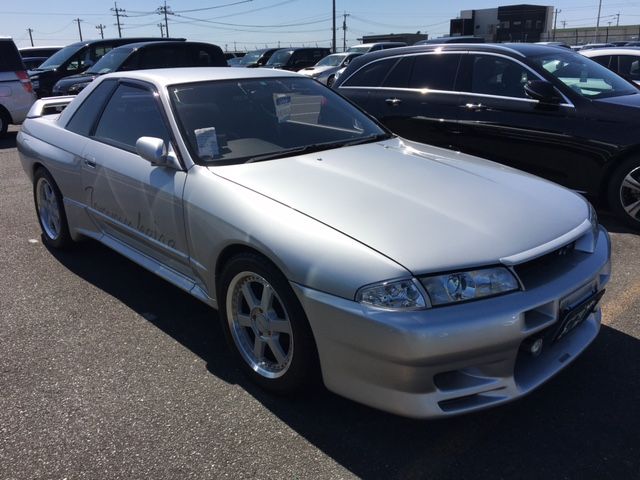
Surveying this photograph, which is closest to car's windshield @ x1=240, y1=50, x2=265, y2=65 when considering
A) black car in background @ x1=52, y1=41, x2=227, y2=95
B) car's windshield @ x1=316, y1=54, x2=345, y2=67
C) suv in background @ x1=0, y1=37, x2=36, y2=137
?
car's windshield @ x1=316, y1=54, x2=345, y2=67

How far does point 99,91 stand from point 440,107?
3416mm

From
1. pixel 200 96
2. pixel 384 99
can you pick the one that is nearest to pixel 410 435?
pixel 200 96

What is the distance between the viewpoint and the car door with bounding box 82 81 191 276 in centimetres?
313

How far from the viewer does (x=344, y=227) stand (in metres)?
2.37

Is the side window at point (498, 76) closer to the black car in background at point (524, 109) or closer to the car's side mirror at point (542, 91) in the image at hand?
the black car in background at point (524, 109)

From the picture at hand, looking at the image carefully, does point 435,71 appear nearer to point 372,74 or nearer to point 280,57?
point 372,74

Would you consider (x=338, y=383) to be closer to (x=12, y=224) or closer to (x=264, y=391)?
(x=264, y=391)

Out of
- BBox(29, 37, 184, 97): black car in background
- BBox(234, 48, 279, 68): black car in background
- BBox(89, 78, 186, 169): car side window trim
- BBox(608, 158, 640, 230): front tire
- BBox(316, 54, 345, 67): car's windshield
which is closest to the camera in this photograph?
BBox(89, 78, 186, 169): car side window trim

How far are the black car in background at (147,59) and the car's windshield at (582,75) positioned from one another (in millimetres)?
7681

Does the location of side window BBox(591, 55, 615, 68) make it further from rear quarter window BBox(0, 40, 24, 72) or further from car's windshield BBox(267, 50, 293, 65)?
car's windshield BBox(267, 50, 293, 65)

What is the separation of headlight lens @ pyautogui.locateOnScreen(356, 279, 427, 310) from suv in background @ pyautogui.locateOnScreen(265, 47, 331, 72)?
59.9 feet

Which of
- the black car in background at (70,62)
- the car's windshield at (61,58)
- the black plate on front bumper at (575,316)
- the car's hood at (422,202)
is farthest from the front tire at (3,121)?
the black plate on front bumper at (575,316)

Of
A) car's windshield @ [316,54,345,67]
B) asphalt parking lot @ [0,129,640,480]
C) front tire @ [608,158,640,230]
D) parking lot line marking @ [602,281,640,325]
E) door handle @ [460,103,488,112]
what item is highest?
door handle @ [460,103,488,112]

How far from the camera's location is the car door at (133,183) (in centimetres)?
313
